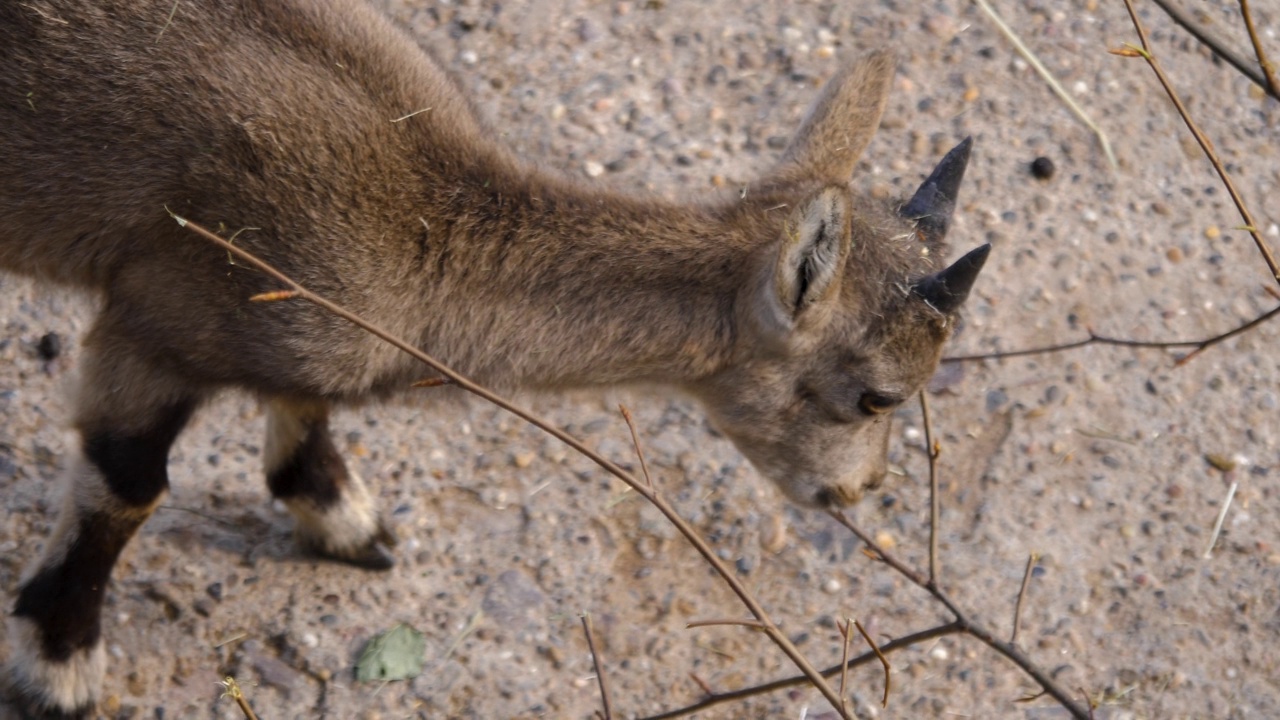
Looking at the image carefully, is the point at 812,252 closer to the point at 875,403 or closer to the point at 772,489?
the point at 875,403

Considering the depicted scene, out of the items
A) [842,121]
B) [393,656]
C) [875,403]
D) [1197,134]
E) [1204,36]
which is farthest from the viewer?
[393,656]

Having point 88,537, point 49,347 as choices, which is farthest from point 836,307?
point 49,347

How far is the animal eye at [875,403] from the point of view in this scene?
491 centimetres

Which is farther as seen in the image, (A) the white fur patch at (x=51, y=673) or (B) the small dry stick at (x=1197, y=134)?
(A) the white fur patch at (x=51, y=673)

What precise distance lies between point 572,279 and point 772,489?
6.18 ft

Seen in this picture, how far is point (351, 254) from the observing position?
4.41m

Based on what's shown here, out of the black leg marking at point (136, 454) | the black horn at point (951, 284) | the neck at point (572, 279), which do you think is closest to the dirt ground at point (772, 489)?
the neck at point (572, 279)

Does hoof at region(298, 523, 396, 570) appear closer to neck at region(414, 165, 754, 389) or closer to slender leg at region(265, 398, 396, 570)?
slender leg at region(265, 398, 396, 570)

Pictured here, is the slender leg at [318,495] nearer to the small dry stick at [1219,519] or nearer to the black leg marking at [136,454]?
the black leg marking at [136,454]

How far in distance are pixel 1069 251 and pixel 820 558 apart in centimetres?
235

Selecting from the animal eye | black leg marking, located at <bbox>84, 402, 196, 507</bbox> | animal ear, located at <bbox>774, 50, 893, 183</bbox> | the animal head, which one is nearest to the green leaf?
black leg marking, located at <bbox>84, 402, 196, 507</bbox>

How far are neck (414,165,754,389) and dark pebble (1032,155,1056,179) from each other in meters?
3.15

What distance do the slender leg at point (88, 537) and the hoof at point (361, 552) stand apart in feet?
2.72

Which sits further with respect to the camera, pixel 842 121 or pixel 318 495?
pixel 318 495
